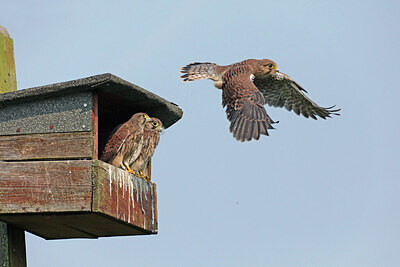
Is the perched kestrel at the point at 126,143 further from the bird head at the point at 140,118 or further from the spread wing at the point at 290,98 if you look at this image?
the spread wing at the point at 290,98

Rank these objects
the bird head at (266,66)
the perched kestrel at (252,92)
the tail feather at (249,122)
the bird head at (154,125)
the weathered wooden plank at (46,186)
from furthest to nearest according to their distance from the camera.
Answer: the bird head at (266,66) < the perched kestrel at (252,92) < the tail feather at (249,122) < the bird head at (154,125) < the weathered wooden plank at (46,186)

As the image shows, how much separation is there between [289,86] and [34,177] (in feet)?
14.5

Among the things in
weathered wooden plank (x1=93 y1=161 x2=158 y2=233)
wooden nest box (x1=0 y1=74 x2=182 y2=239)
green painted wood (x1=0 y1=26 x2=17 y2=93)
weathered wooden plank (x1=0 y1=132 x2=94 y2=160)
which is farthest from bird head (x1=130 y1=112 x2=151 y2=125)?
green painted wood (x1=0 y1=26 x2=17 y2=93)

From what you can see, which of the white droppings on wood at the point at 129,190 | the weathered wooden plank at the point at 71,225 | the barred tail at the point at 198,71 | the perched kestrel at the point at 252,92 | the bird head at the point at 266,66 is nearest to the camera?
the weathered wooden plank at the point at 71,225

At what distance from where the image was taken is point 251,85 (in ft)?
26.0

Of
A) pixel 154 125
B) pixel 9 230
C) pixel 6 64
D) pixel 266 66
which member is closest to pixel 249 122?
pixel 266 66

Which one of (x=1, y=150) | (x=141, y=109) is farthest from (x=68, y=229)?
(x=141, y=109)

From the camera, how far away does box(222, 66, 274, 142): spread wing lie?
7.29 meters

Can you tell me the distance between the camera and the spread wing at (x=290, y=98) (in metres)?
8.77

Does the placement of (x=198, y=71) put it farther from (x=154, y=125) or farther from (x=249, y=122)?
(x=154, y=125)

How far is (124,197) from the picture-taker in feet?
17.3

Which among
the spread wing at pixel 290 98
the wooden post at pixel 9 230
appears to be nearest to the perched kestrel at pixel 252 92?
the spread wing at pixel 290 98

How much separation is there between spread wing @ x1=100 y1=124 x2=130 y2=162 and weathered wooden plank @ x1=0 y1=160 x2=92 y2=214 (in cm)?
71

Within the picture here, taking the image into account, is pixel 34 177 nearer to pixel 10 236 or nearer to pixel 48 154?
pixel 48 154
